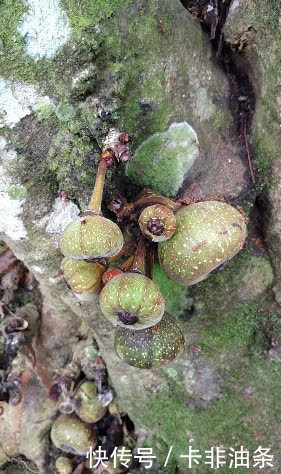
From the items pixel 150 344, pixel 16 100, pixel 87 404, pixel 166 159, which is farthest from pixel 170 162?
pixel 87 404

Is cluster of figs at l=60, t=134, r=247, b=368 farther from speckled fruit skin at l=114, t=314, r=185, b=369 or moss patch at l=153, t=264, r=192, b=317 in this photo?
moss patch at l=153, t=264, r=192, b=317

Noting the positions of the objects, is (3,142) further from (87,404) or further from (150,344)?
(87,404)

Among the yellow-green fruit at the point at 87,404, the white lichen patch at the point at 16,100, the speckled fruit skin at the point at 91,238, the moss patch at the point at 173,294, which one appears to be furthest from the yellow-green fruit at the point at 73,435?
the white lichen patch at the point at 16,100

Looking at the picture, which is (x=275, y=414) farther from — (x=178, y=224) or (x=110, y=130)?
(x=110, y=130)

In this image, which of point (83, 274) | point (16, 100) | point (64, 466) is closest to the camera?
point (83, 274)

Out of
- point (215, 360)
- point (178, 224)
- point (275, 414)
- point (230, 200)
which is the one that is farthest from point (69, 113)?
point (275, 414)

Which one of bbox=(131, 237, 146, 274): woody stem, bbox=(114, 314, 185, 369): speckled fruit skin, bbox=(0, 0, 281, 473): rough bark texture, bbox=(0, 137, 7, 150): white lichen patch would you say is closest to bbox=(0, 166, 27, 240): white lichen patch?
bbox=(0, 0, 281, 473): rough bark texture
